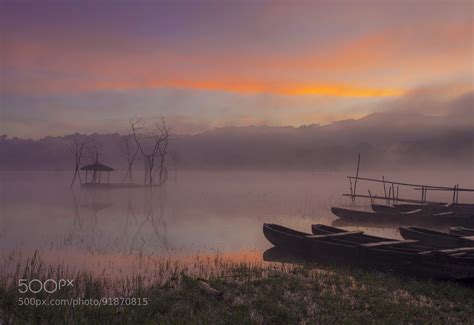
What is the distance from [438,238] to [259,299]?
10.3m

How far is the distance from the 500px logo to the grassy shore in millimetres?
214

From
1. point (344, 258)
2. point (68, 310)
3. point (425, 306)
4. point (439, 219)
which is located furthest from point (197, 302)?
Result: point (439, 219)

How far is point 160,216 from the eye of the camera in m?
28.7

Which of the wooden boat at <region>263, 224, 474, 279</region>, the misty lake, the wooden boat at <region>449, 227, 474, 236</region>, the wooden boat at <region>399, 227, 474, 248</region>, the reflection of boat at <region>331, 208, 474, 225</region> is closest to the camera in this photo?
the wooden boat at <region>263, 224, 474, 279</region>

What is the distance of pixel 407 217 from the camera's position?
2609 centimetres

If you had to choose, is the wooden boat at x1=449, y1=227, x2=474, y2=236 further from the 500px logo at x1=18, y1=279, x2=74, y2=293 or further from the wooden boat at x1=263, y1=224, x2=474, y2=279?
the 500px logo at x1=18, y1=279, x2=74, y2=293

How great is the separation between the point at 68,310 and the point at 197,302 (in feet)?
9.49

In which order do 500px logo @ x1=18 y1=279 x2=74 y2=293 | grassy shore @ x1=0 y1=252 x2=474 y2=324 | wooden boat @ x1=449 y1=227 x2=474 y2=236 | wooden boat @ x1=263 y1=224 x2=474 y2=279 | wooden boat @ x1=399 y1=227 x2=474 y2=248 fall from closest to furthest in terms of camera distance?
grassy shore @ x1=0 y1=252 x2=474 y2=324 < 500px logo @ x1=18 y1=279 x2=74 y2=293 < wooden boat @ x1=263 y1=224 x2=474 y2=279 < wooden boat @ x1=399 y1=227 x2=474 y2=248 < wooden boat @ x1=449 y1=227 x2=474 y2=236

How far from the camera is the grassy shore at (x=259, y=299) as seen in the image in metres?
7.98

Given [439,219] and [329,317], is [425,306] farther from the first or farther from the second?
[439,219]

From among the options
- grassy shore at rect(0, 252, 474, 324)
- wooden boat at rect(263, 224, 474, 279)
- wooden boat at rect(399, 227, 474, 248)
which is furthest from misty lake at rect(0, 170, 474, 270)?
wooden boat at rect(399, 227, 474, 248)

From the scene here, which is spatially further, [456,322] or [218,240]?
[218,240]

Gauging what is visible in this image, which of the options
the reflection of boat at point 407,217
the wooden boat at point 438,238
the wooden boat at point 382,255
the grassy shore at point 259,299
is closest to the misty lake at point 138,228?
the reflection of boat at point 407,217

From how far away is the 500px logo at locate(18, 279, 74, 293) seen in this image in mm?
9602
